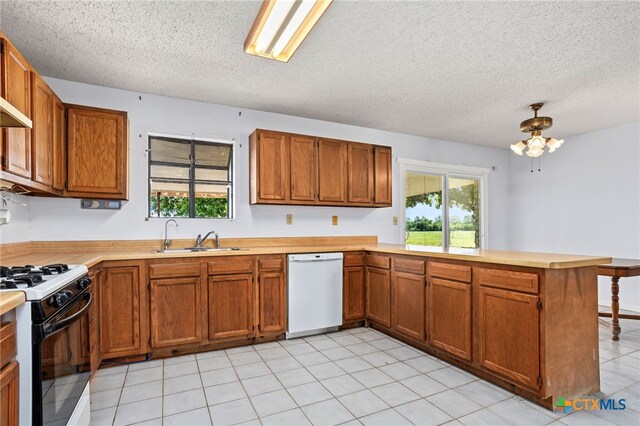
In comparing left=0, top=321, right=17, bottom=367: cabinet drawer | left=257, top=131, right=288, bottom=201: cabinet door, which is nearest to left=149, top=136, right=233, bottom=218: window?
left=257, top=131, right=288, bottom=201: cabinet door

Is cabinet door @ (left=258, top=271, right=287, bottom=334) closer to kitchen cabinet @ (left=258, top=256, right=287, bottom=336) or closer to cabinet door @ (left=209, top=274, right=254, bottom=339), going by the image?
kitchen cabinet @ (left=258, top=256, right=287, bottom=336)

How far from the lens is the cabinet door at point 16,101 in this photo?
2.02 m

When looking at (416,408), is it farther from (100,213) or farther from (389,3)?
(100,213)

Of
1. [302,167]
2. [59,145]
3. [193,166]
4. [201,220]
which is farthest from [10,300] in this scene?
[302,167]

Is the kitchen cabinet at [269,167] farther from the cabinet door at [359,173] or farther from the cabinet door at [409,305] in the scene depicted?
the cabinet door at [409,305]

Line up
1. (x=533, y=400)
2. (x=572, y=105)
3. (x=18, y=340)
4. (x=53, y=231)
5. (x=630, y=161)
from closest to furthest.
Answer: (x=18, y=340) → (x=533, y=400) → (x=53, y=231) → (x=572, y=105) → (x=630, y=161)

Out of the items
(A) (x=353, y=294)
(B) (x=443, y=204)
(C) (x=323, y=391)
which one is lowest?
(C) (x=323, y=391)

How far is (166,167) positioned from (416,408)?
3.21 m

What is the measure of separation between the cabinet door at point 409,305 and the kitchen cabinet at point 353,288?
507mm

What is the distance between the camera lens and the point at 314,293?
11.7ft

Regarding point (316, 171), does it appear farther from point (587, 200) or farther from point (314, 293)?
point (587, 200)

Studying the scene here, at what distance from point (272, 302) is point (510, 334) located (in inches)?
80.9

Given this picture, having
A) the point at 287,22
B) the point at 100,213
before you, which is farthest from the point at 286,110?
the point at 100,213

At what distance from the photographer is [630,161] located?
454cm
